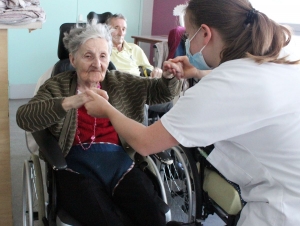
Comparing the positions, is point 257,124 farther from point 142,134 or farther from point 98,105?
point 98,105

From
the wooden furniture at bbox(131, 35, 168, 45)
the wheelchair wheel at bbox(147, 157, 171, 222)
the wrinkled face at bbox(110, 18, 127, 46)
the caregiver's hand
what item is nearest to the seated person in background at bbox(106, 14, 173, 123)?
the wrinkled face at bbox(110, 18, 127, 46)

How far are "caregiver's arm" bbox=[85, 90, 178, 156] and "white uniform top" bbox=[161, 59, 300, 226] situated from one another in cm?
3

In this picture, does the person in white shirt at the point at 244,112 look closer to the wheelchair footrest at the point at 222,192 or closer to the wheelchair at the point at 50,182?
the wheelchair footrest at the point at 222,192

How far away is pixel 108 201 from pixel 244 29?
0.86 meters

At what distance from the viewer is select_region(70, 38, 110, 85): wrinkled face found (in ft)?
5.96

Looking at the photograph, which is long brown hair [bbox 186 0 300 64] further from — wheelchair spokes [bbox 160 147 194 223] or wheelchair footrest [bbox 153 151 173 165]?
wheelchair spokes [bbox 160 147 194 223]

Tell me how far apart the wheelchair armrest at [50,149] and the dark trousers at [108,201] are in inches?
4.9

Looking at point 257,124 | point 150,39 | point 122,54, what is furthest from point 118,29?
point 257,124

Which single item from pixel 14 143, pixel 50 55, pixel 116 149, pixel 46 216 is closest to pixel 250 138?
pixel 116 149

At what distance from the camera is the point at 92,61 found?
6.00 feet

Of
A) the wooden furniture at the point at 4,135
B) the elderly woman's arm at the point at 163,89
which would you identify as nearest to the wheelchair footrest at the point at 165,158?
the elderly woman's arm at the point at 163,89

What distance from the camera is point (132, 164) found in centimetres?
179

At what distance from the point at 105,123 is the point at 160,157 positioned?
0.31 metres

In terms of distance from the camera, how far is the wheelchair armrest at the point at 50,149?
1502mm
